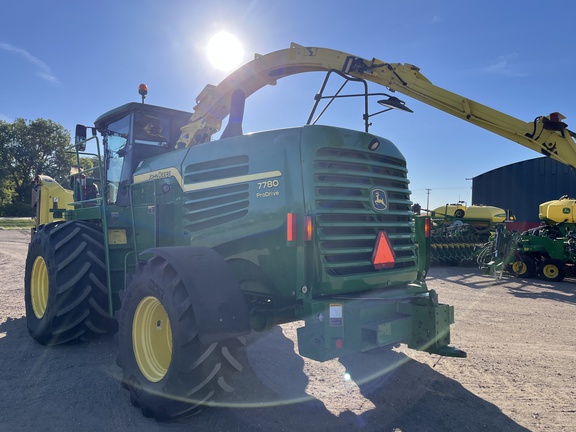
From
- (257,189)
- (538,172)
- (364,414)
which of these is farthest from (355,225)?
(538,172)

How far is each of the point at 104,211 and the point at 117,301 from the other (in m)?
1.05

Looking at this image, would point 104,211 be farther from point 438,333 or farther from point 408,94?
point 408,94

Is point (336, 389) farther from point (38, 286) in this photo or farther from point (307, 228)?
A: point (38, 286)

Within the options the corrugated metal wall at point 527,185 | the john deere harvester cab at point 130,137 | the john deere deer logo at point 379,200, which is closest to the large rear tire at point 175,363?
the john deere deer logo at point 379,200

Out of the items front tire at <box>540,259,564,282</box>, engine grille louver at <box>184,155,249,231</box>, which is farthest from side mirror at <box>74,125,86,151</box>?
front tire at <box>540,259,564,282</box>

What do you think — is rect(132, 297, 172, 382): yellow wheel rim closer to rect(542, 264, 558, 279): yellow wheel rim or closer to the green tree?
rect(542, 264, 558, 279): yellow wheel rim

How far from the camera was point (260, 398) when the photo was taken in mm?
3711

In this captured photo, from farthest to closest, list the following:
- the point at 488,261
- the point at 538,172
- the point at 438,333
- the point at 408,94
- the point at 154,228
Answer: the point at 538,172 < the point at 488,261 < the point at 408,94 < the point at 154,228 < the point at 438,333

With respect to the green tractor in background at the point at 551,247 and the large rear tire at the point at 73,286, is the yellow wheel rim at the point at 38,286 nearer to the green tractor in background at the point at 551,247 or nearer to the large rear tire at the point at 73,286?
the large rear tire at the point at 73,286

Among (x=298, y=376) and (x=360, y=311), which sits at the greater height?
(x=360, y=311)

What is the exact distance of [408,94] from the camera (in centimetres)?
599

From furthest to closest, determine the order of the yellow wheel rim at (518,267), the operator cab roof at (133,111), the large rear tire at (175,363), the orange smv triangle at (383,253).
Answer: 1. the yellow wheel rim at (518,267)
2. the operator cab roof at (133,111)
3. the orange smv triangle at (383,253)
4. the large rear tire at (175,363)

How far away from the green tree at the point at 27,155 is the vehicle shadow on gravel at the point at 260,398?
4699cm

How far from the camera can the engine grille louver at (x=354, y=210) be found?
347cm
